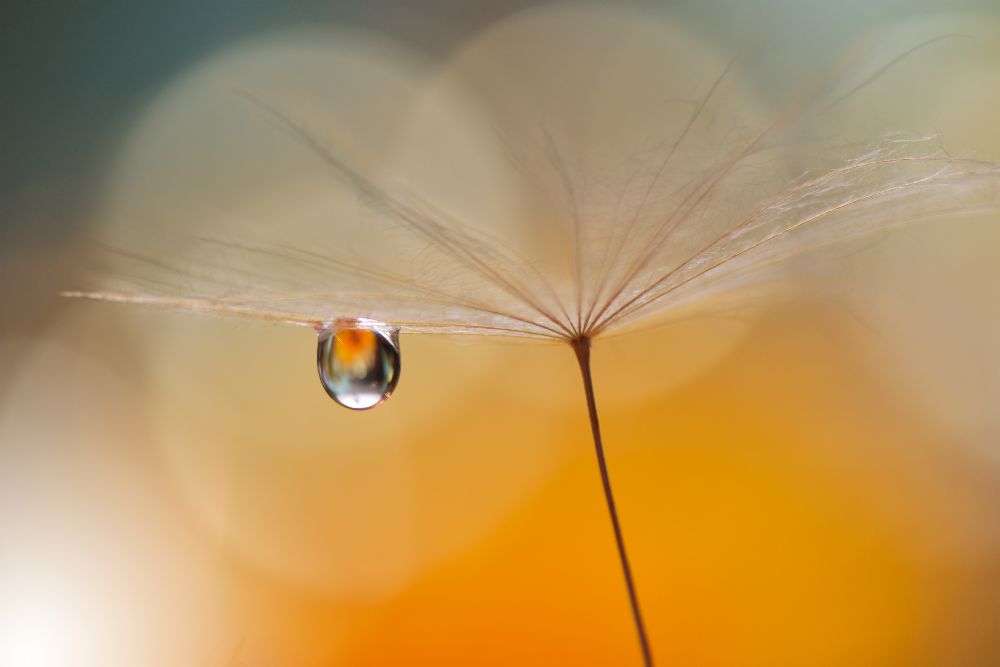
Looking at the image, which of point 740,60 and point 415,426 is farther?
point 415,426

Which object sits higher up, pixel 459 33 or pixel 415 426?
pixel 459 33

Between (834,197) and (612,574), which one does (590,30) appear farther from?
(612,574)


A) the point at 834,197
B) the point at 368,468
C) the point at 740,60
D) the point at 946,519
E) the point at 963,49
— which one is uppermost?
the point at 963,49

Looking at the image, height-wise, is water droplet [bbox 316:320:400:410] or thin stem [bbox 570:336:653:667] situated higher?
water droplet [bbox 316:320:400:410]

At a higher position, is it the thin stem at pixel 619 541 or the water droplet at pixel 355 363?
the water droplet at pixel 355 363

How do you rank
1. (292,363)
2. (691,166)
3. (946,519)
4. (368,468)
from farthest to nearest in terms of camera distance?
1. (292,363)
2. (368,468)
3. (946,519)
4. (691,166)

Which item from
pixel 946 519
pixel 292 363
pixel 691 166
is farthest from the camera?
pixel 292 363

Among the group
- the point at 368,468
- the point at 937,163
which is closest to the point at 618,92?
the point at 937,163

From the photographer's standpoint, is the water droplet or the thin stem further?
the water droplet

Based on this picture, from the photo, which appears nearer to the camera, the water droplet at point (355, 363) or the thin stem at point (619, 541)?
the thin stem at point (619, 541)
